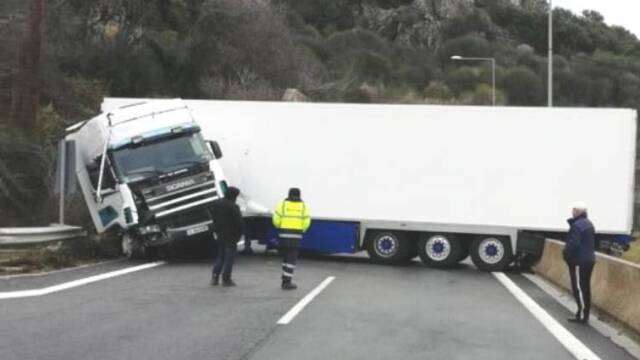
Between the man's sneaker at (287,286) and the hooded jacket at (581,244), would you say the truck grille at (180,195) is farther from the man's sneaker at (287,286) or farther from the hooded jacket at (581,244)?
the hooded jacket at (581,244)

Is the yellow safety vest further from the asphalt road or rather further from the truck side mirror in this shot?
the truck side mirror

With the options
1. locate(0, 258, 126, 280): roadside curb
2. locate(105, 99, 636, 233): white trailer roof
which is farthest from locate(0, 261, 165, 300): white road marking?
locate(105, 99, 636, 233): white trailer roof

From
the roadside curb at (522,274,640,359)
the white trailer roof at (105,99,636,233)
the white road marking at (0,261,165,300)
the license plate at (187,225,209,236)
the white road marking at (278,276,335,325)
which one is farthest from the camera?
the white trailer roof at (105,99,636,233)

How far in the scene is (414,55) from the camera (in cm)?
10300

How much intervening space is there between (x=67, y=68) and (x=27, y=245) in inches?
1297

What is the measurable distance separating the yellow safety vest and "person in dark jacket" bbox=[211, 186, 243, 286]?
72 cm

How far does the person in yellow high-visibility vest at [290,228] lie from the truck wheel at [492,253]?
21.2ft

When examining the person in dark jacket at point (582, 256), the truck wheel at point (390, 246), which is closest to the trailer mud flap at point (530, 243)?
the truck wheel at point (390, 246)

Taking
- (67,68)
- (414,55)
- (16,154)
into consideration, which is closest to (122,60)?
(67,68)

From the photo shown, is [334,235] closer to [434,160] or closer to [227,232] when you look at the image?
[434,160]

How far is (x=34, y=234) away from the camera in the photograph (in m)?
19.1

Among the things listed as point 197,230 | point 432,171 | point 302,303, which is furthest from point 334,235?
point 302,303

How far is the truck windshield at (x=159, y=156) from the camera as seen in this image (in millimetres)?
20234

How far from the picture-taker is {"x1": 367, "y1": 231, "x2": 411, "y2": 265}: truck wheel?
2191 centimetres
